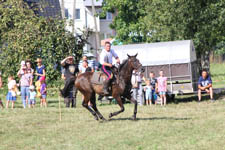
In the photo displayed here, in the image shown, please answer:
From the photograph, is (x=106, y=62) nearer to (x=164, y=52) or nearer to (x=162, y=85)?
(x=162, y=85)

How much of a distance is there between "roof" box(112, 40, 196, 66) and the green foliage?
214 inches

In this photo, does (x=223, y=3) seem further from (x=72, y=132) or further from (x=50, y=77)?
(x=72, y=132)

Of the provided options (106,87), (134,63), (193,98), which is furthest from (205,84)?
(106,87)

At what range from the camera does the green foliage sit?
30.5m

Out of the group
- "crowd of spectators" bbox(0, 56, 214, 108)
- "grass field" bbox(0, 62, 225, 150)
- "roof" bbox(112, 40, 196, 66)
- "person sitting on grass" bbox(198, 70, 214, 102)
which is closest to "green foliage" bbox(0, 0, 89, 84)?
"roof" bbox(112, 40, 196, 66)

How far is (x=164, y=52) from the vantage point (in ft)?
83.4

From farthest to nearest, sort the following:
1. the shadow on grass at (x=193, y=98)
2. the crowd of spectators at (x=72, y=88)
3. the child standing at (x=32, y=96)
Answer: the shadow on grass at (x=193, y=98), the child standing at (x=32, y=96), the crowd of spectators at (x=72, y=88)

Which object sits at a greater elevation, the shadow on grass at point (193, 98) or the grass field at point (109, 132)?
the shadow on grass at point (193, 98)

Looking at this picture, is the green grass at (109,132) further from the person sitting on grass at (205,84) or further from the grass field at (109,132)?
the person sitting on grass at (205,84)

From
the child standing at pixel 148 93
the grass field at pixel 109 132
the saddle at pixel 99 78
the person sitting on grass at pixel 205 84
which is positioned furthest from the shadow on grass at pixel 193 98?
the saddle at pixel 99 78

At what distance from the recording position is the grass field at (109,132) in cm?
1183

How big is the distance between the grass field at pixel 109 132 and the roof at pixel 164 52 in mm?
6661

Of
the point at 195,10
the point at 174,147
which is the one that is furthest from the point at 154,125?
the point at 195,10

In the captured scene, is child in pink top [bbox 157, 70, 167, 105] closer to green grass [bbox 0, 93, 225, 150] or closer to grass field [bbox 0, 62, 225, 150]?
grass field [bbox 0, 62, 225, 150]
